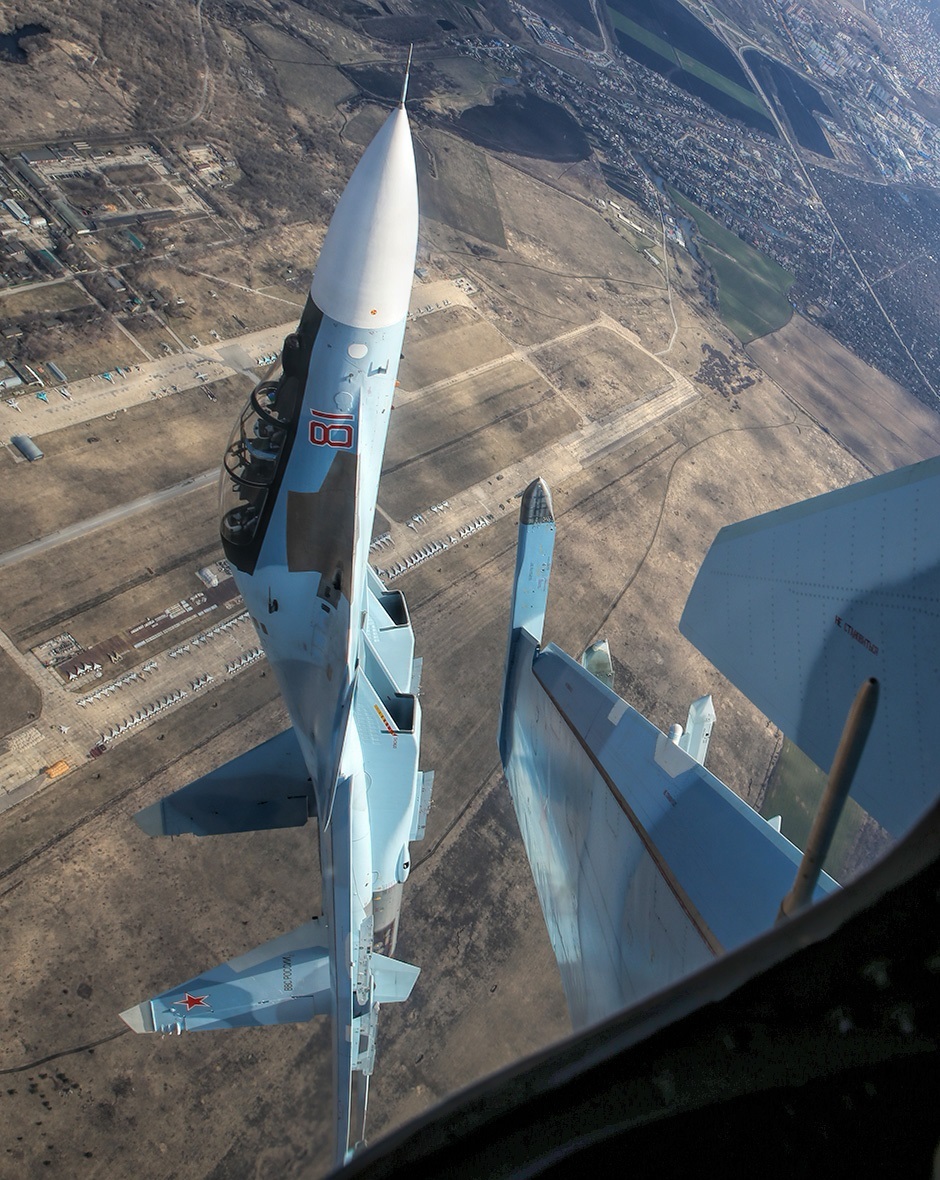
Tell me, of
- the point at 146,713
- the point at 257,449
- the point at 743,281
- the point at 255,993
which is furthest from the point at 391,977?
the point at 743,281

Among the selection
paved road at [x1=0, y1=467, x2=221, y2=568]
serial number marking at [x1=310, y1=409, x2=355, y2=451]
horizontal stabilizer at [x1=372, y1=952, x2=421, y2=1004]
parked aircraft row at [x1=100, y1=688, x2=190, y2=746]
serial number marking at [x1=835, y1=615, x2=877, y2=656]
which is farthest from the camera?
paved road at [x1=0, y1=467, x2=221, y2=568]

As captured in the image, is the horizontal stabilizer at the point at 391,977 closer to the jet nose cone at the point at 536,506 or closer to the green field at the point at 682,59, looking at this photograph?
the jet nose cone at the point at 536,506

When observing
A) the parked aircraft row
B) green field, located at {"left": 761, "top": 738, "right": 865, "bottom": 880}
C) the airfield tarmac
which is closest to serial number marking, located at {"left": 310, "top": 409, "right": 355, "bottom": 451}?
the airfield tarmac

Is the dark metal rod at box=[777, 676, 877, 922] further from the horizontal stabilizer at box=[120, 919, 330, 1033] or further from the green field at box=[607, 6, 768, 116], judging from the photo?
the green field at box=[607, 6, 768, 116]

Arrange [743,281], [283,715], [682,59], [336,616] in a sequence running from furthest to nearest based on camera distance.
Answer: [682,59] < [743,281] < [283,715] < [336,616]

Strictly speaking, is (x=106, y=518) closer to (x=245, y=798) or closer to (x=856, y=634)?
(x=245, y=798)

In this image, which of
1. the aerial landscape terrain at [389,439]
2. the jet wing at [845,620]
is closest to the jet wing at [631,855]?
the jet wing at [845,620]
